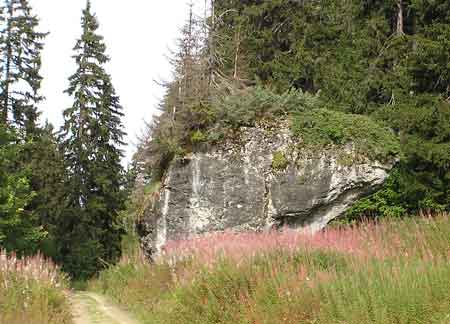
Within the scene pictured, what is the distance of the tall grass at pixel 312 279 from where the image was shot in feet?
Answer: 16.8

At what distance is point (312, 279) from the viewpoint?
6141 mm

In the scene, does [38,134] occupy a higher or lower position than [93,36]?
lower

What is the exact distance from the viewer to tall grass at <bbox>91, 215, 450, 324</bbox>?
5.11 m

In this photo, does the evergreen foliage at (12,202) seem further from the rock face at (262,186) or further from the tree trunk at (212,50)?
the tree trunk at (212,50)

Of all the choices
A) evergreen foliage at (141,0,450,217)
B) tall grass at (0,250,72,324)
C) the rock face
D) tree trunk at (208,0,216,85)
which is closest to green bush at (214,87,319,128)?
evergreen foliage at (141,0,450,217)

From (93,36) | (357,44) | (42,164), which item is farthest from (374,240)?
(42,164)

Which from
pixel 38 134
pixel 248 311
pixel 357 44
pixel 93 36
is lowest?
→ pixel 248 311

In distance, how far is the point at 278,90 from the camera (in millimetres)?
19625

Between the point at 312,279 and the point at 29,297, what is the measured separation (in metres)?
4.78

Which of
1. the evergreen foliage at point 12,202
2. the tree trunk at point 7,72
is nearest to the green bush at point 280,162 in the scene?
the evergreen foliage at point 12,202

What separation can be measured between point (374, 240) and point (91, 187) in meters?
21.6

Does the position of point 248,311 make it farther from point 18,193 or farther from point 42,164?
point 42,164

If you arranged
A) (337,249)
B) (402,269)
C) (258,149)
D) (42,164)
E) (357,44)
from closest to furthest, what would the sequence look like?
1. (402,269)
2. (337,249)
3. (258,149)
4. (357,44)
5. (42,164)

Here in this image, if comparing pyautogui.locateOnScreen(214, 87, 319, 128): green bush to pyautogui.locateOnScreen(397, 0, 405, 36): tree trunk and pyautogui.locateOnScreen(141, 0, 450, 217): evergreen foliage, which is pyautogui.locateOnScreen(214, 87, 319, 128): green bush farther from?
pyautogui.locateOnScreen(397, 0, 405, 36): tree trunk
